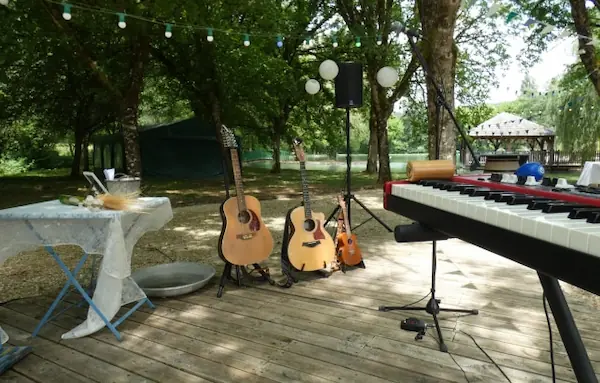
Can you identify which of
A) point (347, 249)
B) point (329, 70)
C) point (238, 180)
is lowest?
point (347, 249)

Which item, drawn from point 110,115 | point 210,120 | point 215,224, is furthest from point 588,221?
point 110,115

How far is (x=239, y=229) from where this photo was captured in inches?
121

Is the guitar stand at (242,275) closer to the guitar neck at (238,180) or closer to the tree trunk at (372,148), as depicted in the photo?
the guitar neck at (238,180)

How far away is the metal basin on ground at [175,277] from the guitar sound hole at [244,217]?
18.6 inches

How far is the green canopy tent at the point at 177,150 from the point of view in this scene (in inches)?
561

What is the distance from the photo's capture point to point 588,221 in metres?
0.85

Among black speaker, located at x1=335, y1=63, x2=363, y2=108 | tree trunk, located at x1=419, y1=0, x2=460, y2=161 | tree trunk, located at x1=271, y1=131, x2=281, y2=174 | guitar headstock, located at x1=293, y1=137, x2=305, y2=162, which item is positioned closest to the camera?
guitar headstock, located at x1=293, y1=137, x2=305, y2=162

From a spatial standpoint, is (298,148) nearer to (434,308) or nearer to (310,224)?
(310,224)

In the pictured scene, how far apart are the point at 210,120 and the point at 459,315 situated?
11160 mm

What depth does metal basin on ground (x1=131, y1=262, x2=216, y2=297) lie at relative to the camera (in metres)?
2.93

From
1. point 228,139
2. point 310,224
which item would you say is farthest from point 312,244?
point 228,139

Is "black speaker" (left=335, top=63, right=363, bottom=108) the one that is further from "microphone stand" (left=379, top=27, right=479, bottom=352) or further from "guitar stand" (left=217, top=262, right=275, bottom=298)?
"guitar stand" (left=217, top=262, right=275, bottom=298)

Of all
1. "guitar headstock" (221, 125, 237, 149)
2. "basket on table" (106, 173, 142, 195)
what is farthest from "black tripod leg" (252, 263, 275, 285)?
"basket on table" (106, 173, 142, 195)

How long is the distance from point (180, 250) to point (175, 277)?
133 cm
